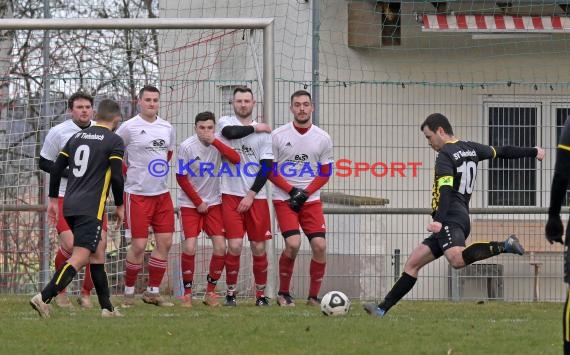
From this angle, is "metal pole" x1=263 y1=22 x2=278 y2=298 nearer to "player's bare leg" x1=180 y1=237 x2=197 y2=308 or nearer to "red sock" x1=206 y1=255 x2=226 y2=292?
A: "red sock" x1=206 y1=255 x2=226 y2=292

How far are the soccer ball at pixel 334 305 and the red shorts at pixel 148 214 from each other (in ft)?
7.02

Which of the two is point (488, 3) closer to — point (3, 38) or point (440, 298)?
point (440, 298)

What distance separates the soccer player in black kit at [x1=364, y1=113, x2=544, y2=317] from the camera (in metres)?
11.6

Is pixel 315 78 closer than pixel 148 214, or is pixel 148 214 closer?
pixel 148 214

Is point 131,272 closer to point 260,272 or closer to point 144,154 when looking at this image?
point 144,154

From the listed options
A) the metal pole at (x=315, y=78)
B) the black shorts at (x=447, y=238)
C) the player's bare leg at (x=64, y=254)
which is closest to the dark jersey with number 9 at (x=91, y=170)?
the player's bare leg at (x=64, y=254)

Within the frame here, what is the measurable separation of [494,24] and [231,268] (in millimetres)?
6547

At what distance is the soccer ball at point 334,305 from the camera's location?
1211 centimetres

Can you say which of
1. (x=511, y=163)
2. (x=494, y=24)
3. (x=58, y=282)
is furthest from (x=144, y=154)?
(x=494, y=24)

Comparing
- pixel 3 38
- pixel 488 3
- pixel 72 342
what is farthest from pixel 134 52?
pixel 72 342

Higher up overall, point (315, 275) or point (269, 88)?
point (269, 88)

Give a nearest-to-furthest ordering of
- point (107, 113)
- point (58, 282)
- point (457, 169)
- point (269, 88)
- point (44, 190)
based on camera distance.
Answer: point (58, 282), point (107, 113), point (457, 169), point (269, 88), point (44, 190)

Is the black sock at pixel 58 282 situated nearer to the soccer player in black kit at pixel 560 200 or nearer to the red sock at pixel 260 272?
the red sock at pixel 260 272

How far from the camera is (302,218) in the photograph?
45.2ft
